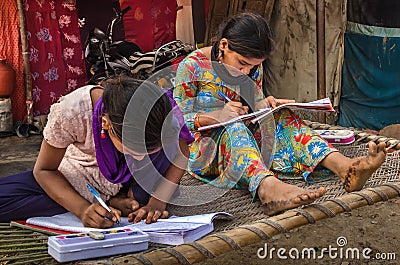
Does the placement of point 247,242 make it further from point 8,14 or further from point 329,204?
point 8,14

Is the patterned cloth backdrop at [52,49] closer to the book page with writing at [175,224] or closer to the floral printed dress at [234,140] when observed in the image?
the floral printed dress at [234,140]

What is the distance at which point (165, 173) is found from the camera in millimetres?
2219

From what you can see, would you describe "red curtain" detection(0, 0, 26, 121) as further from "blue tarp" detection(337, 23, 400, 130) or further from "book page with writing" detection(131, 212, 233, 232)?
"book page with writing" detection(131, 212, 233, 232)

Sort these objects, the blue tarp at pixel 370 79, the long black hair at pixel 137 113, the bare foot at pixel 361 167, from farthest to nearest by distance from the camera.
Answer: the blue tarp at pixel 370 79, the bare foot at pixel 361 167, the long black hair at pixel 137 113

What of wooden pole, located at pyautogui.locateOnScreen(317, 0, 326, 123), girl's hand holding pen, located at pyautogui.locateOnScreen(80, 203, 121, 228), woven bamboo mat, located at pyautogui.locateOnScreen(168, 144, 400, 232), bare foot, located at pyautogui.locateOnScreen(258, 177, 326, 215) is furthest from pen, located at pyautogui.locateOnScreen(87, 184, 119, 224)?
wooden pole, located at pyautogui.locateOnScreen(317, 0, 326, 123)

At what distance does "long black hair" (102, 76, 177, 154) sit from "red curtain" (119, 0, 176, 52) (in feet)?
13.5

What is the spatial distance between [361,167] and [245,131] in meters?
0.56

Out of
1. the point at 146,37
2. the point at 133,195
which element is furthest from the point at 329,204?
the point at 146,37

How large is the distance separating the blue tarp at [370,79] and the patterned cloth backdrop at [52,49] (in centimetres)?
282

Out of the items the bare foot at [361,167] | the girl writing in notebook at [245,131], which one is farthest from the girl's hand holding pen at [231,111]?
the bare foot at [361,167]

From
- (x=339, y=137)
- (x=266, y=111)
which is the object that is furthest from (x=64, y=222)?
(x=339, y=137)

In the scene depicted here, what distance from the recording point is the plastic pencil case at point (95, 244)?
1701 millimetres

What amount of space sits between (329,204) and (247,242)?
1.36 ft

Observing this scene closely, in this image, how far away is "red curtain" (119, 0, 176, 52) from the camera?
589cm
